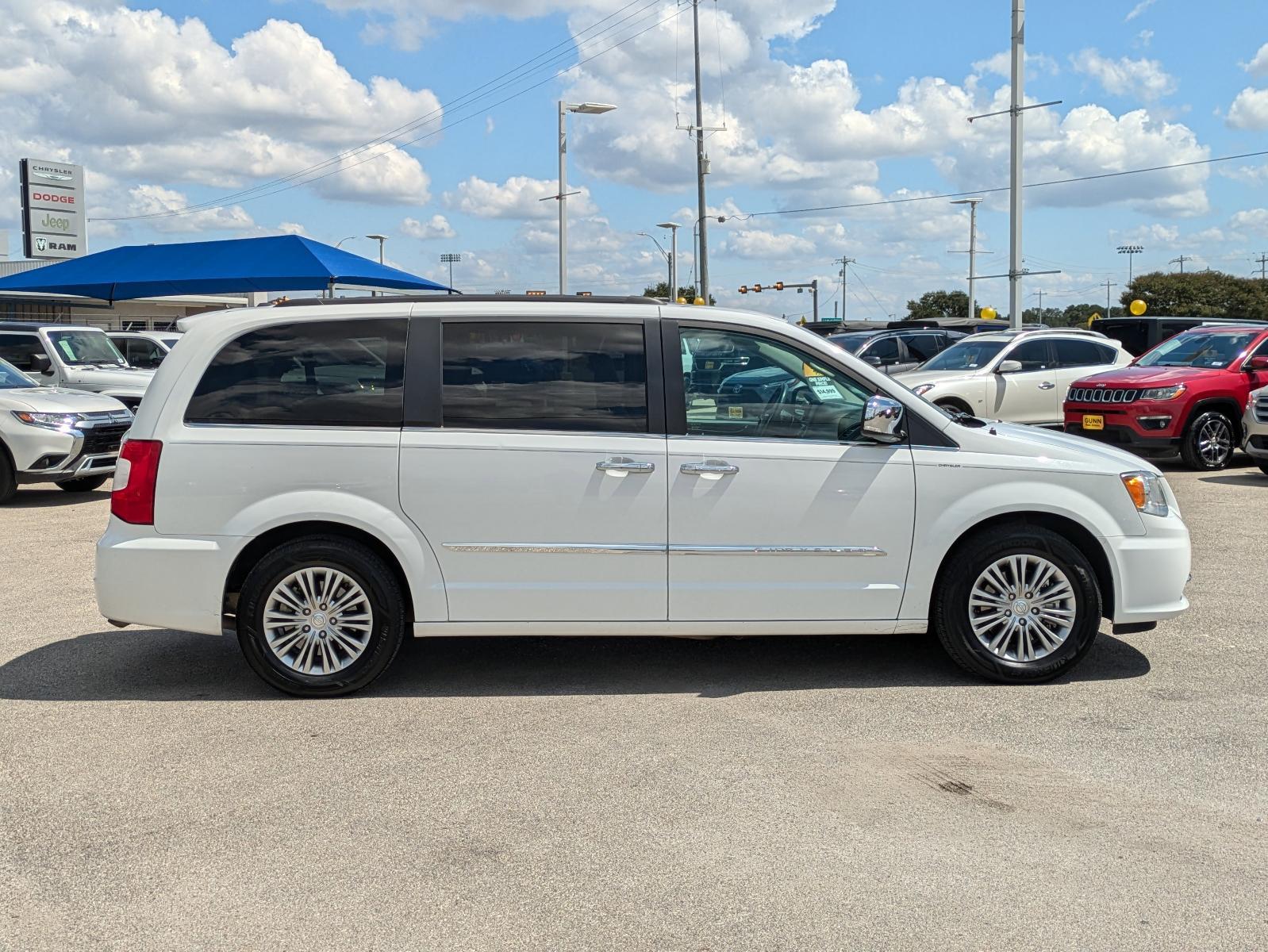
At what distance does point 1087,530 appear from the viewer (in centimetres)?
585

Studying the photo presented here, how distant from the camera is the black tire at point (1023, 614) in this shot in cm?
578

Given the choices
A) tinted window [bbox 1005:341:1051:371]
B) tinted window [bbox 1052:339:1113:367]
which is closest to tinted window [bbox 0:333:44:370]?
tinted window [bbox 1005:341:1051:371]

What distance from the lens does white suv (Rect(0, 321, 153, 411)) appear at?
1608 cm

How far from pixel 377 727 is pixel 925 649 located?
295cm

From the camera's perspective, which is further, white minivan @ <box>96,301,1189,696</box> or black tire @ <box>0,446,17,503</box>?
black tire @ <box>0,446,17,503</box>

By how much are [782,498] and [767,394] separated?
0.50 metres

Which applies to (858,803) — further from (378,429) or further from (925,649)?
(378,429)

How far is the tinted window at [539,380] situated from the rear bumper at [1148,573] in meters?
2.36

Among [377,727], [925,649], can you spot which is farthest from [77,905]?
[925,649]

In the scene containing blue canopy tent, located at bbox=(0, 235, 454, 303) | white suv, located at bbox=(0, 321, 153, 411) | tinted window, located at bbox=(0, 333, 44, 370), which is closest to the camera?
tinted window, located at bbox=(0, 333, 44, 370)

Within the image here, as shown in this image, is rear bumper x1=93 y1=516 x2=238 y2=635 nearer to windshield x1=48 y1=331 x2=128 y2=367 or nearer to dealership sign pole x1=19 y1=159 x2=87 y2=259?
windshield x1=48 y1=331 x2=128 y2=367

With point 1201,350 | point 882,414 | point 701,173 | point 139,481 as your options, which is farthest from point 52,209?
point 882,414

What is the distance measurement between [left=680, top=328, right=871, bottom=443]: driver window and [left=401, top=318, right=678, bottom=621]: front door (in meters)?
0.25

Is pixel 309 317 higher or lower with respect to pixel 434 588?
higher
